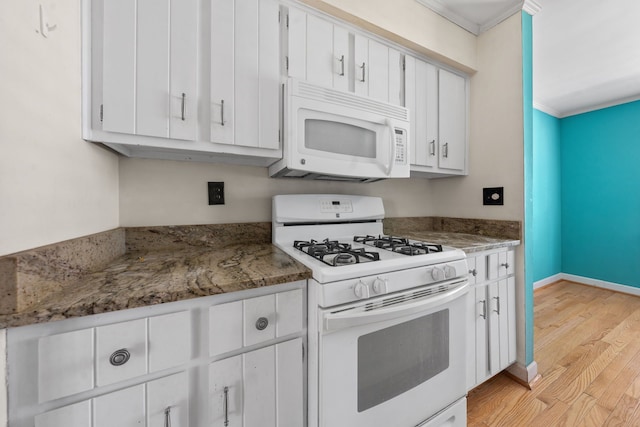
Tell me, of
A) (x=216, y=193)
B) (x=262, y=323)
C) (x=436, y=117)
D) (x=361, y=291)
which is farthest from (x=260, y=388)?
(x=436, y=117)

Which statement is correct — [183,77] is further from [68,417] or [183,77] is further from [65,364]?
[68,417]

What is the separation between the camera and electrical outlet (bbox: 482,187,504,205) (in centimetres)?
173

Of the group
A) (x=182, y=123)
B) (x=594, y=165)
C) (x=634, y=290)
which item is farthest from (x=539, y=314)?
(x=182, y=123)

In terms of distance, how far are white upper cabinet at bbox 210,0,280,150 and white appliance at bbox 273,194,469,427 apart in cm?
59

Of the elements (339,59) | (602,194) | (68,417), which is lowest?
(68,417)

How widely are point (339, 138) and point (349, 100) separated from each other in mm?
199

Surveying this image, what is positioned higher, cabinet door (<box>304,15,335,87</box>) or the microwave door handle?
cabinet door (<box>304,15,335,87</box>)

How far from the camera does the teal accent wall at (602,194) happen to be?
2979mm

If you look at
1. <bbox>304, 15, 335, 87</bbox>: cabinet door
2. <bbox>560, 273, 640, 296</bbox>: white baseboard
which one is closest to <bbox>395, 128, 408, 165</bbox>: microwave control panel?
<bbox>304, 15, 335, 87</bbox>: cabinet door

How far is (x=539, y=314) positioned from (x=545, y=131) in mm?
2404

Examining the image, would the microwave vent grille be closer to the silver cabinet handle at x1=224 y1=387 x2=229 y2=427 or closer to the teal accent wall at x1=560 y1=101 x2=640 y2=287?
the silver cabinet handle at x1=224 y1=387 x2=229 y2=427

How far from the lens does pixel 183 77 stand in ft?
3.31

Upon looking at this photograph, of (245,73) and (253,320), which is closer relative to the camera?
(253,320)

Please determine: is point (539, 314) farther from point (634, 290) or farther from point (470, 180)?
point (470, 180)
